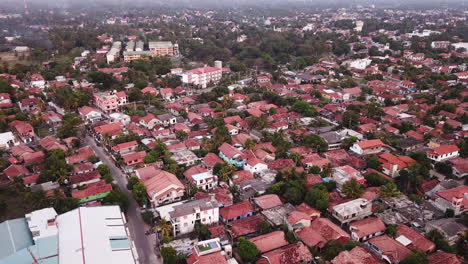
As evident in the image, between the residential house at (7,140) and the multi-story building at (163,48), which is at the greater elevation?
the multi-story building at (163,48)

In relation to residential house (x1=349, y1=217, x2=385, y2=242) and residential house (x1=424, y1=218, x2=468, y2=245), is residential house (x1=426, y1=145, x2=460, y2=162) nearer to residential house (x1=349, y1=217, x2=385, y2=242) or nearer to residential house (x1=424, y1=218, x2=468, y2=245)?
residential house (x1=424, y1=218, x2=468, y2=245)

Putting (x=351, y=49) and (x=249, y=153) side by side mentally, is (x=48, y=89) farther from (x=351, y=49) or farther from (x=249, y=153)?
(x=351, y=49)

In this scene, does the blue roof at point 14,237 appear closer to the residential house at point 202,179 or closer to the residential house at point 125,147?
the residential house at point 202,179

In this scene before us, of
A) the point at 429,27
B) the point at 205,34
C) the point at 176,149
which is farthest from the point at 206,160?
the point at 429,27

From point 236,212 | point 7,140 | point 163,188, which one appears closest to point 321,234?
point 236,212

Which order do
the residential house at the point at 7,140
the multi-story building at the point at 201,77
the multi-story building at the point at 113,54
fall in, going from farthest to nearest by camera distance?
the multi-story building at the point at 113,54, the multi-story building at the point at 201,77, the residential house at the point at 7,140

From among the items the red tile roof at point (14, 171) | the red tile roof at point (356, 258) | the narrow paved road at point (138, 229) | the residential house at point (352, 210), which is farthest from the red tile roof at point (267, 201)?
the red tile roof at point (14, 171)

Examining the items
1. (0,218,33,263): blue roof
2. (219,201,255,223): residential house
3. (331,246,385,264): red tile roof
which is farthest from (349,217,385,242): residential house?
(0,218,33,263): blue roof
